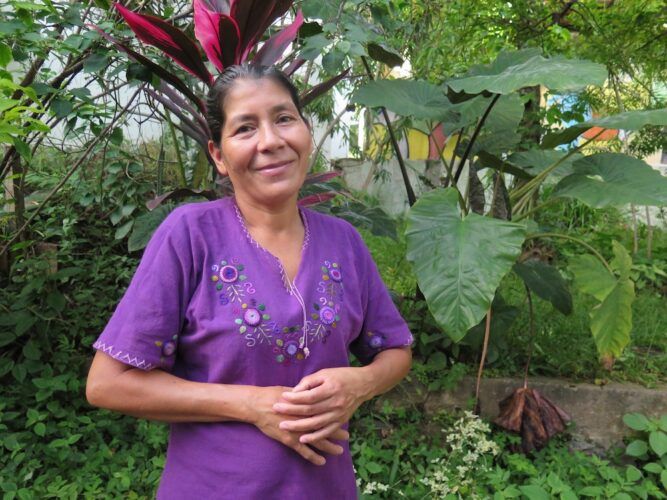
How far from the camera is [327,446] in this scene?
3.81 ft

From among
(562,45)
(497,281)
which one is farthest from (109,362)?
(562,45)

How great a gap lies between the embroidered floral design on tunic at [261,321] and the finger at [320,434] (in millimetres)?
136

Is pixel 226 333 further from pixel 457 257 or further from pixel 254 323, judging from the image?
pixel 457 257

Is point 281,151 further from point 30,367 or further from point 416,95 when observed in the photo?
point 30,367

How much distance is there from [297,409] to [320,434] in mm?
74

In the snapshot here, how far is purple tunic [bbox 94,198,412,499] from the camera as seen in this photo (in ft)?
3.57

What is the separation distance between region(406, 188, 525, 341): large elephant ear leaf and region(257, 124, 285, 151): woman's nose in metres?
1.05

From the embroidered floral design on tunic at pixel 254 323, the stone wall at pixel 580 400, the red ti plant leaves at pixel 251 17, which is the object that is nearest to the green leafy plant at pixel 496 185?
the stone wall at pixel 580 400

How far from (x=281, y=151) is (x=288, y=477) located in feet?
2.02

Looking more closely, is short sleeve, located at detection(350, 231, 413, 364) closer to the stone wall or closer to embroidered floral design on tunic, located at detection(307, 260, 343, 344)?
embroidered floral design on tunic, located at detection(307, 260, 343, 344)

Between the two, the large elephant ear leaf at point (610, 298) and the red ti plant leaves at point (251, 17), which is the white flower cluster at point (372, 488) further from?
the red ti plant leaves at point (251, 17)

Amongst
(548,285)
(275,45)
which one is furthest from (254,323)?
(548,285)

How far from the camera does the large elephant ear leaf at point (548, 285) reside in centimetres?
300

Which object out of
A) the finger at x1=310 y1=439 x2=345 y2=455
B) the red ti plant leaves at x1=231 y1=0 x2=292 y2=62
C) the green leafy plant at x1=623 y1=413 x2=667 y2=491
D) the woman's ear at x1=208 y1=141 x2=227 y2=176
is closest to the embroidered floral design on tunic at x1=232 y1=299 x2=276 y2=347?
the finger at x1=310 y1=439 x2=345 y2=455
